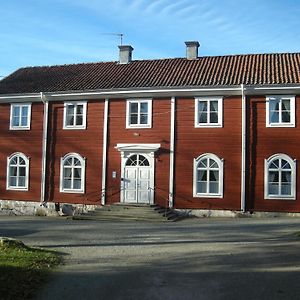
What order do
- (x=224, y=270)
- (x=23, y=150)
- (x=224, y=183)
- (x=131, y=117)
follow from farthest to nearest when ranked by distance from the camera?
(x=23, y=150) → (x=131, y=117) → (x=224, y=183) → (x=224, y=270)

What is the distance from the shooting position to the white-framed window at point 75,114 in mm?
26094

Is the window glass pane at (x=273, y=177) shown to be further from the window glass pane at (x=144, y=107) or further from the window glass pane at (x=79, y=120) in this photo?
the window glass pane at (x=79, y=120)

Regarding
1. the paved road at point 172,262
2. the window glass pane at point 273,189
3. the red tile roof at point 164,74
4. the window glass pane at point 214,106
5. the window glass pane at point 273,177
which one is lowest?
the paved road at point 172,262

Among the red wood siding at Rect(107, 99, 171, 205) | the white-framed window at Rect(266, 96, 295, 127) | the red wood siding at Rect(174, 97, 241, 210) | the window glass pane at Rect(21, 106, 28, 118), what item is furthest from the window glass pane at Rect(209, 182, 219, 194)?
the window glass pane at Rect(21, 106, 28, 118)

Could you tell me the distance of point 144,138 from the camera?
24891 millimetres

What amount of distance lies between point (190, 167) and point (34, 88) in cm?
982

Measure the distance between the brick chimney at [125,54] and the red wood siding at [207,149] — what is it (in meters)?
6.14

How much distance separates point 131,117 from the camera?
997 inches

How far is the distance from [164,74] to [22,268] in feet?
60.1

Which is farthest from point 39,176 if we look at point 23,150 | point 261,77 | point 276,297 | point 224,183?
point 276,297

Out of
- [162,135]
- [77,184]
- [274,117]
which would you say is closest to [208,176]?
[162,135]

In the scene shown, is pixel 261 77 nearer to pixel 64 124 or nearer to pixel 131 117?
pixel 131 117

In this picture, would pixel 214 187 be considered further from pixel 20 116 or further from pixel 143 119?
pixel 20 116

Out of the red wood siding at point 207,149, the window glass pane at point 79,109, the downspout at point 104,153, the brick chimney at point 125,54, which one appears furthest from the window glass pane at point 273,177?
the brick chimney at point 125,54
